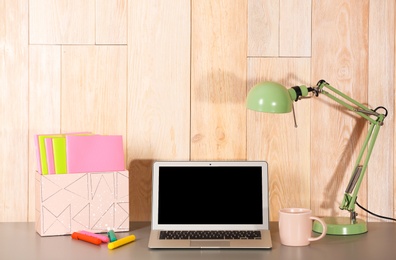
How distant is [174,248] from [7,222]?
582 mm

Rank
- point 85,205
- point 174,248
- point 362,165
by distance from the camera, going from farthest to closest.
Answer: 1. point 362,165
2. point 85,205
3. point 174,248

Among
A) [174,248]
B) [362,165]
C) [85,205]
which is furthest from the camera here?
[362,165]

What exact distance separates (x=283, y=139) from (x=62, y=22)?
724 millimetres

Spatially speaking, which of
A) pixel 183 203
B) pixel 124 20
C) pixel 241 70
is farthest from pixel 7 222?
pixel 241 70

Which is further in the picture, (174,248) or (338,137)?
(338,137)

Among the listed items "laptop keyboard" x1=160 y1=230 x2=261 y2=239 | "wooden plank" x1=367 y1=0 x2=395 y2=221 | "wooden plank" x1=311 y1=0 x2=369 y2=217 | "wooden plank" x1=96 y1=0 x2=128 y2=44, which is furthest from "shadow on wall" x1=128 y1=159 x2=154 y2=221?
"wooden plank" x1=367 y1=0 x2=395 y2=221

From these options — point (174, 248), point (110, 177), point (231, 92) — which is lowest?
point (174, 248)

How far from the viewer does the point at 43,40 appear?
6.03ft

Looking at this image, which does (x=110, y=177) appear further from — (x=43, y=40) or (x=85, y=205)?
(x=43, y=40)

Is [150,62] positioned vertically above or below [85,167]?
above

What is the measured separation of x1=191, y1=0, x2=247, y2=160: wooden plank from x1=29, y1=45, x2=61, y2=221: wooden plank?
394mm

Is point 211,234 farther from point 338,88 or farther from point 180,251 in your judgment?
point 338,88

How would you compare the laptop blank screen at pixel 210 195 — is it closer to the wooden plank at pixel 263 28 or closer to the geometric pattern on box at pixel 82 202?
the geometric pattern on box at pixel 82 202

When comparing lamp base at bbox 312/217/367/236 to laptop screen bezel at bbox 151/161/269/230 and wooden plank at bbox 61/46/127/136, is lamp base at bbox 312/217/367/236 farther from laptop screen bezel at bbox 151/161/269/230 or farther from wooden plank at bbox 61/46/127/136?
wooden plank at bbox 61/46/127/136
